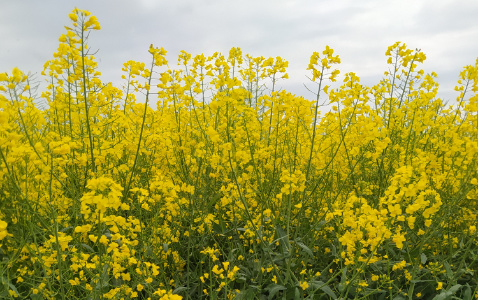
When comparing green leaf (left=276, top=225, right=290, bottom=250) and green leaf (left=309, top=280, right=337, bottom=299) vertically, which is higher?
green leaf (left=276, top=225, right=290, bottom=250)

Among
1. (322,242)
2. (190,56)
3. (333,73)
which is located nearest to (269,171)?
(322,242)

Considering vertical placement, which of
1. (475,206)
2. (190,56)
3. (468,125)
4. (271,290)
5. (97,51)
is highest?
(190,56)

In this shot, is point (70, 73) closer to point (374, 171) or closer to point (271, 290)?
point (271, 290)

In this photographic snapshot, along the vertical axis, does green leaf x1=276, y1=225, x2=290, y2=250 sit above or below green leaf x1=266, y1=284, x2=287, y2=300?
above

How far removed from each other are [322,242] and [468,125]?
1684mm

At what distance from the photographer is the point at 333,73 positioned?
3.04 meters

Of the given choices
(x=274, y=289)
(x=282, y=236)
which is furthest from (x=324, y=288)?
(x=282, y=236)

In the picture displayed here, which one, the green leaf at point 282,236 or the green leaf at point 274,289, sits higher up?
the green leaf at point 282,236

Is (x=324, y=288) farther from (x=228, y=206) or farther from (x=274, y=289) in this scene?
(x=228, y=206)

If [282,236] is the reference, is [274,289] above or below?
below

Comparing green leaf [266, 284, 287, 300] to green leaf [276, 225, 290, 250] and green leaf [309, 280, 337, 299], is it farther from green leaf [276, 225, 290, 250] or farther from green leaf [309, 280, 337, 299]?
green leaf [276, 225, 290, 250]

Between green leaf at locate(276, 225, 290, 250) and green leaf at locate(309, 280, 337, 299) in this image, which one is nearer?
green leaf at locate(309, 280, 337, 299)

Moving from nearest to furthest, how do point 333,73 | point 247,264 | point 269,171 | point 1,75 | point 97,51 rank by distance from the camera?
point 1,75, point 97,51, point 333,73, point 247,264, point 269,171

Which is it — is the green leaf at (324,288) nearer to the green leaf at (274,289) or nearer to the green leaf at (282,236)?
the green leaf at (274,289)
